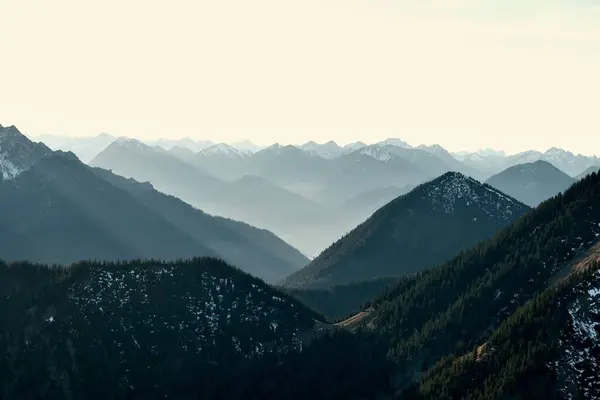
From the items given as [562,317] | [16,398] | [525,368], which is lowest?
[16,398]

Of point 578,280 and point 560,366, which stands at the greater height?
point 578,280

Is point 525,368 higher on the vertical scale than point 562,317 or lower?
lower

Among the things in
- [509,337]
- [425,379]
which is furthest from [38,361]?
[509,337]

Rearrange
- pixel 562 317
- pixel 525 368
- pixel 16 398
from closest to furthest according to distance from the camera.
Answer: pixel 525 368, pixel 562 317, pixel 16 398

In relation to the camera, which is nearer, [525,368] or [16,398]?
[525,368]

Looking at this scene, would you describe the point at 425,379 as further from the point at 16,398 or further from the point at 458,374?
the point at 16,398

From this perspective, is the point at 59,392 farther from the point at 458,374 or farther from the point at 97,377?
the point at 458,374

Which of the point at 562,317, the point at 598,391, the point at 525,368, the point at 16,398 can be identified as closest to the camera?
the point at 598,391

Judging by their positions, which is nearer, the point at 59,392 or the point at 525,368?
the point at 525,368

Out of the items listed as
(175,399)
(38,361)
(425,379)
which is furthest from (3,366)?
(425,379)
